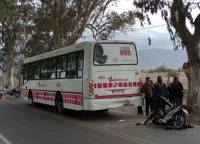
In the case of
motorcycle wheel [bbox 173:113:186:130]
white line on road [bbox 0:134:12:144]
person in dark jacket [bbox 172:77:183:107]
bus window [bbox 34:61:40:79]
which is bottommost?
white line on road [bbox 0:134:12:144]

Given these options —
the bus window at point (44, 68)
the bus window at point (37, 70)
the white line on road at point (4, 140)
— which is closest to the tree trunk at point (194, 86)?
the bus window at point (44, 68)

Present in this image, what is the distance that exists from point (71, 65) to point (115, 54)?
2.09 metres

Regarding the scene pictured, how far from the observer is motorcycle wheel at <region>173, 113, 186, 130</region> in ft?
29.5

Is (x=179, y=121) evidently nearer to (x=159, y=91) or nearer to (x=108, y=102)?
(x=159, y=91)

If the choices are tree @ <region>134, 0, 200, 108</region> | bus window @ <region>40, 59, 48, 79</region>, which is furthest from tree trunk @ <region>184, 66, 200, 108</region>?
bus window @ <region>40, 59, 48, 79</region>

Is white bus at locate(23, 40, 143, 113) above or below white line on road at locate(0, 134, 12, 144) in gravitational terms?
above

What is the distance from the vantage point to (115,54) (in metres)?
11.3

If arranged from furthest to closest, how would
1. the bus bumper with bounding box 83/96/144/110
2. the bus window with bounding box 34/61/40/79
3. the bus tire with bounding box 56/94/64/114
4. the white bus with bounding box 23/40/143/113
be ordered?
the bus window with bounding box 34/61/40/79, the bus tire with bounding box 56/94/64/114, the white bus with bounding box 23/40/143/113, the bus bumper with bounding box 83/96/144/110

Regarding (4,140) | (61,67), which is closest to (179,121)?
(4,140)

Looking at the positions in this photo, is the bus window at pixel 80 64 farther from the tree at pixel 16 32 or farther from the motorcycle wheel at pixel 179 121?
the tree at pixel 16 32

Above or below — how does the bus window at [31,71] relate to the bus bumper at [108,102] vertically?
above

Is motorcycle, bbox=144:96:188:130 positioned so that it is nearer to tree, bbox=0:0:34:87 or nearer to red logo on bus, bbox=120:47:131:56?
red logo on bus, bbox=120:47:131:56

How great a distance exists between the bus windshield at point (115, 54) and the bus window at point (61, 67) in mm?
2429

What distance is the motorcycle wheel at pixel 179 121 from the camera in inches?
353
